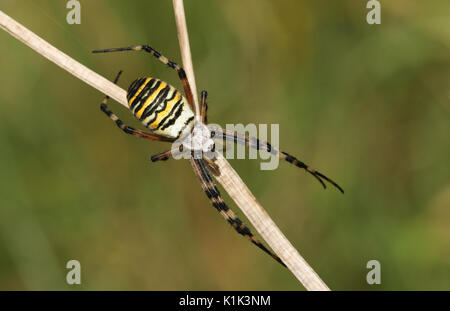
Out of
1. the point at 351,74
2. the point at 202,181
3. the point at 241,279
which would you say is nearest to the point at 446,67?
the point at 351,74

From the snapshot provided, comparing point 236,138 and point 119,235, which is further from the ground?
point 236,138

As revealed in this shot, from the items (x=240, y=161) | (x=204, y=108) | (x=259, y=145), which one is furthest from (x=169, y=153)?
(x=240, y=161)

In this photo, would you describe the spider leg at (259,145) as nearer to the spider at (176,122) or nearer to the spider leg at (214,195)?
the spider at (176,122)

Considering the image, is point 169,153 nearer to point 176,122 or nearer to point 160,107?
point 176,122

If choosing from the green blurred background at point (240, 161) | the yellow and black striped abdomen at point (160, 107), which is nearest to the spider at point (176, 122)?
the yellow and black striped abdomen at point (160, 107)

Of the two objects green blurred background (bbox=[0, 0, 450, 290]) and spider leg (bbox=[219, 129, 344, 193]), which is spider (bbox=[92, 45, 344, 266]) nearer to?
spider leg (bbox=[219, 129, 344, 193])

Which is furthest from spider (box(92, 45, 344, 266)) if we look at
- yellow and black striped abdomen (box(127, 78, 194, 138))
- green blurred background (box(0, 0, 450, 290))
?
green blurred background (box(0, 0, 450, 290))

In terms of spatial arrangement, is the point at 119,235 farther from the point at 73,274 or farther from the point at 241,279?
the point at 241,279
